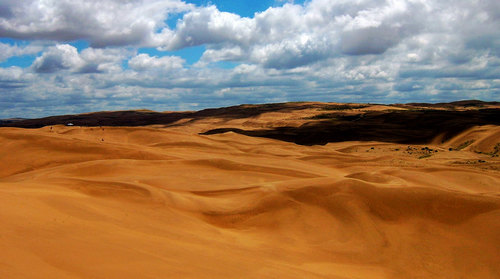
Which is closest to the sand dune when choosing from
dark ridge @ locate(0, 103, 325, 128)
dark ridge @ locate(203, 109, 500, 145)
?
dark ridge @ locate(203, 109, 500, 145)

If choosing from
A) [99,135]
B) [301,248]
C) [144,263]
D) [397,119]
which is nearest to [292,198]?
[301,248]

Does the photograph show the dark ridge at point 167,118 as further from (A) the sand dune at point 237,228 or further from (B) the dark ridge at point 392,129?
(A) the sand dune at point 237,228

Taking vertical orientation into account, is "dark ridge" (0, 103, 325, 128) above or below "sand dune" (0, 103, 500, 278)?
above

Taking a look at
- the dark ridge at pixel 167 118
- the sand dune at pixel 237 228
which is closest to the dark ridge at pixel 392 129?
the sand dune at pixel 237 228

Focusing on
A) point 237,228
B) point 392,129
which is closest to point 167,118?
point 392,129

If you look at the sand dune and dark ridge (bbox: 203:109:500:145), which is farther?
dark ridge (bbox: 203:109:500:145)

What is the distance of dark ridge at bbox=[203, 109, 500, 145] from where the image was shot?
34.6 meters

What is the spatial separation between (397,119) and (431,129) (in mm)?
5797

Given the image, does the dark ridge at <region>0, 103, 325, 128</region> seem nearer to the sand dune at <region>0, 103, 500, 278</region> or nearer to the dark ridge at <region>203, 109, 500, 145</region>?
the dark ridge at <region>203, 109, 500, 145</region>

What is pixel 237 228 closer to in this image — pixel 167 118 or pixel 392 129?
pixel 392 129

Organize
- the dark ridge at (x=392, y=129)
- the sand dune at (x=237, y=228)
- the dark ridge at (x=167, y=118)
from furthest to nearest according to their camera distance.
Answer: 1. the dark ridge at (x=167, y=118)
2. the dark ridge at (x=392, y=129)
3. the sand dune at (x=237, y=228)

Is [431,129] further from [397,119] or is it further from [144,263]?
[144,263]

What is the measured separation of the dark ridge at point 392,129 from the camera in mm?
34562

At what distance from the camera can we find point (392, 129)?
3788 centimetres
